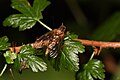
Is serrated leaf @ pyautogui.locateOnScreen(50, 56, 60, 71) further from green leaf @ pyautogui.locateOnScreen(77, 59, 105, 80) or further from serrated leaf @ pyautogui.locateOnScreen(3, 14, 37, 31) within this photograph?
serrated leaf @ pyautogui.locateOnScreen(3, 14, 37, 31)

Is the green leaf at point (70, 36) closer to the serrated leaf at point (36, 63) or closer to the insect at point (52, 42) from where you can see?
the insect at point (52, 42)

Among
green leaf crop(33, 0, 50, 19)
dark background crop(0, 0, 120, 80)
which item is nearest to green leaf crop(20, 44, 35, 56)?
green leaf crop(33, 0, 50, 19)

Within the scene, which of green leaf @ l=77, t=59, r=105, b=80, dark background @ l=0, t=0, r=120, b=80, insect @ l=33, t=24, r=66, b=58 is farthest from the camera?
dark background @ l=0, t=0, r=120, b=80

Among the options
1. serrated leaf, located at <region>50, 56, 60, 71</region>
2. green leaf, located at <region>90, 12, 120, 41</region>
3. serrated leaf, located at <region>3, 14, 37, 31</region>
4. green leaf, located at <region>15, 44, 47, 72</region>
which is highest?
serrated leaf, located at <region>3, 14, 37, 31</region>

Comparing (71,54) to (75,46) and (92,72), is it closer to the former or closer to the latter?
(75,46)

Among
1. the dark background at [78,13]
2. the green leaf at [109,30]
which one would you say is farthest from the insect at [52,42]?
the dark background at [78,13]

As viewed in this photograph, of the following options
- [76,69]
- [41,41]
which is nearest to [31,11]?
[41,41]

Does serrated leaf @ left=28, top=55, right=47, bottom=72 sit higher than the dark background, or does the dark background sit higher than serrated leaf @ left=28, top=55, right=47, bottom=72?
serrated leaf @ left=28, top=55, right=47, bottom=72
